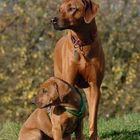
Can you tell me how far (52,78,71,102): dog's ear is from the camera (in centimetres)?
712

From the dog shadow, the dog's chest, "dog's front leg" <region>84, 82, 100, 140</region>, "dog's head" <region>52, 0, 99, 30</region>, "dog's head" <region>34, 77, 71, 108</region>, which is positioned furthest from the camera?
the dog shadow

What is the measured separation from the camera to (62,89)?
713 cm

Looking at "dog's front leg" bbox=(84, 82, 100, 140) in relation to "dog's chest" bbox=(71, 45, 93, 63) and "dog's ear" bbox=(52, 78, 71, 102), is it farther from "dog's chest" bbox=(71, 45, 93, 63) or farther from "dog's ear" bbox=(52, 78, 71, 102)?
"dog's ear" bbox=(52, 78, 71, 102)

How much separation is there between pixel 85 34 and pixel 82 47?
0.17 m

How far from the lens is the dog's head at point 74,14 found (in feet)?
24.7

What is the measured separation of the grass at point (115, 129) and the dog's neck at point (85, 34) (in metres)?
1.36

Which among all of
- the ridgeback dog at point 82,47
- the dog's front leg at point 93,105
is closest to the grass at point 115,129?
the dog's front leg at point 93,105

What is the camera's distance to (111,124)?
9.19m

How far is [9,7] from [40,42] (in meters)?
1.08

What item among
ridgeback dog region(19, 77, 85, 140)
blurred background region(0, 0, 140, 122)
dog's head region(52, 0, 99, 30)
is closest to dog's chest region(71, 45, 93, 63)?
dog's head region(52, 0, 99, 30)

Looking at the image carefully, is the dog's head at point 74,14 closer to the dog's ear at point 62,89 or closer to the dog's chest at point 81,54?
the dog's chest at point 81,54

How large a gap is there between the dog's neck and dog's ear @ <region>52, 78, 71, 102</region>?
0.78 metres

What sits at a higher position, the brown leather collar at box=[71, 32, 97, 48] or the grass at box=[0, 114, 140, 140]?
the brown leather collar at box=[71, 32, 97, 48]

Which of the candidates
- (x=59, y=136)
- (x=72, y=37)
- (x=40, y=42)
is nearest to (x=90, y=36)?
(x=72, y=37)
